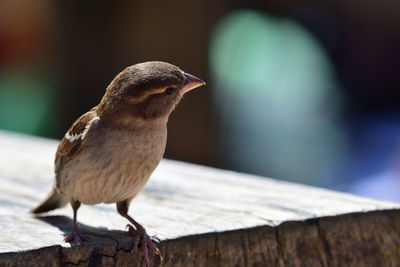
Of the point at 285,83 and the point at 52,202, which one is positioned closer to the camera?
the point at 52,202

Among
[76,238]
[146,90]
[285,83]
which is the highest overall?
[285,83]

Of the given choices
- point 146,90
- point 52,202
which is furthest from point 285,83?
point 146,90

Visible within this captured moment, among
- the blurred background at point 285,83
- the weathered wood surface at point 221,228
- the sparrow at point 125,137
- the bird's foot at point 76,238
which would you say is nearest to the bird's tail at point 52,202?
the weathered wood surface at point 221,228

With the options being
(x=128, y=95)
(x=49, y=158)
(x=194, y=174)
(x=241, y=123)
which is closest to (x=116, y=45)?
(x=241, y=123)

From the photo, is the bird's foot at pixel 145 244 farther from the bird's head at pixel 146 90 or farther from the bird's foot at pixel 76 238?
the bird's head at pixel 146 90

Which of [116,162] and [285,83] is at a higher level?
[285,83]

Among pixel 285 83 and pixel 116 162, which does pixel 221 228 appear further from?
pixel 285 83

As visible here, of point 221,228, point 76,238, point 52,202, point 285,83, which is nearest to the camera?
point 76,238
